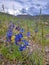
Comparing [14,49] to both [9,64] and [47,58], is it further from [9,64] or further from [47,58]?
[47,58]

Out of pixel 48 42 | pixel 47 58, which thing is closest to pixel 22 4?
pixel 48 42

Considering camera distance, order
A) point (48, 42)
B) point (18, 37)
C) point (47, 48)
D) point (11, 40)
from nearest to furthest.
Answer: point (18, 37) → point (11, 40) → point (47, 48) → point (48, 42)

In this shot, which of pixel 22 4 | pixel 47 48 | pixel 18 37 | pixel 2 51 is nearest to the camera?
pixel 18 37

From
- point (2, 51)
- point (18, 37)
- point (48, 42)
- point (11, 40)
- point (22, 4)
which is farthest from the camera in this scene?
point (22, 4)

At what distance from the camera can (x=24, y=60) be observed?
3.05 metres

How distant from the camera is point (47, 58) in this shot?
10.9ft

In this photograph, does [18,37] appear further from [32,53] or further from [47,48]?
[47,48]

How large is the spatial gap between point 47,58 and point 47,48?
1.63ft

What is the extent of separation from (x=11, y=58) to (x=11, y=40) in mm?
209

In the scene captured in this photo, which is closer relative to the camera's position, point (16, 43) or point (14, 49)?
point (16, 43)

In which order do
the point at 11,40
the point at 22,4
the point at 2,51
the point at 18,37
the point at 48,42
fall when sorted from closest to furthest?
the point at 18,37 < the point at 11,40 < the point at 2,51 < the point at 48,42 < the point at 22,4

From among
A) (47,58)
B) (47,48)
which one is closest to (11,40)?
(47,58)

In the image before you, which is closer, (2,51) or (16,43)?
(16,43)

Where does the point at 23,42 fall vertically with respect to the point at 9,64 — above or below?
above
